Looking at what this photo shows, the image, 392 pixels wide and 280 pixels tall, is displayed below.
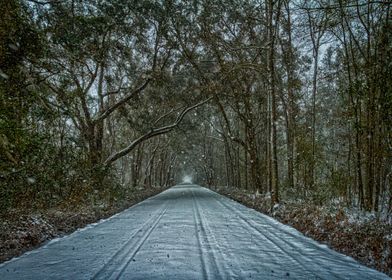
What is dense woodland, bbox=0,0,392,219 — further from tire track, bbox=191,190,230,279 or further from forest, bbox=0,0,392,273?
tire track, bbox=191,190,230,279

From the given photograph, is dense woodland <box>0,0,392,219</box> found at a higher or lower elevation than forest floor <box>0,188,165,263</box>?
higher

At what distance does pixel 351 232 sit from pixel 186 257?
360 cm

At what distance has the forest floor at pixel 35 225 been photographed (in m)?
7.79

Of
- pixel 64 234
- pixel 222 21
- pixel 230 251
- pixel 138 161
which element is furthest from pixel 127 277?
pixel 138 161

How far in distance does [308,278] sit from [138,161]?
30888mm

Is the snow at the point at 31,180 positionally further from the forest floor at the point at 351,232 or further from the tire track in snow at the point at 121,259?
the forest floor at the point at 351,232

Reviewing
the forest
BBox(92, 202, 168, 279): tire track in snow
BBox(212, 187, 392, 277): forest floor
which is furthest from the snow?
BBox(212, 187, 392, 277): forest floor

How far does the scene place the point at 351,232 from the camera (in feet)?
25.8

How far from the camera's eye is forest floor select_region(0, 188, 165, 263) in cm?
779

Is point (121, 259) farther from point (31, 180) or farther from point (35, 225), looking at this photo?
point (31, 180)

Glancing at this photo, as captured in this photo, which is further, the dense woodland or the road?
the dense woodland

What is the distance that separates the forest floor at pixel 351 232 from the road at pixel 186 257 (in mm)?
338

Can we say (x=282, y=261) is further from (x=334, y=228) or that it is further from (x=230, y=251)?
(x=334, y=228)

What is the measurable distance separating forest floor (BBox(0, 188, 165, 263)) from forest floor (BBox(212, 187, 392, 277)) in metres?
6.39
